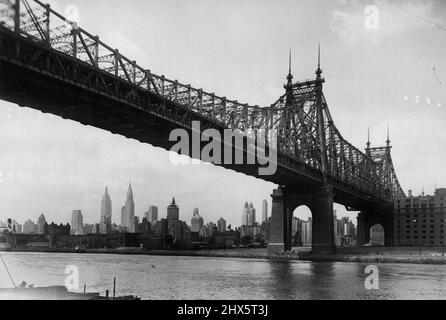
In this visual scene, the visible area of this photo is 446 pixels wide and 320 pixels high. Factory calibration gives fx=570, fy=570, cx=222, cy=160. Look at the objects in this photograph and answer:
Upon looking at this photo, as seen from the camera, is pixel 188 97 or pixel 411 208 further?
pixel 411 208

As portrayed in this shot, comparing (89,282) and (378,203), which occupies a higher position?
(378,203)

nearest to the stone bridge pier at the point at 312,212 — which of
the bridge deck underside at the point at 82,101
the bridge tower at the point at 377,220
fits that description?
the bridge deck underside at the point at 82,101

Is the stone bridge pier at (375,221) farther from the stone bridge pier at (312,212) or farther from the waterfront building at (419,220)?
the stone bridge pier at (312,212)

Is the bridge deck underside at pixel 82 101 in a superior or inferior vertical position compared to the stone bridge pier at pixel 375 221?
superior

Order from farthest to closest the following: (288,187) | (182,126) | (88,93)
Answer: (288,187) → (182,126) → (88,93)

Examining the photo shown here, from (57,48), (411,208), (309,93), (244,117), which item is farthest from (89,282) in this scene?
(411,208)

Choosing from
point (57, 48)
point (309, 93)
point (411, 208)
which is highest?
point (309, 93)
